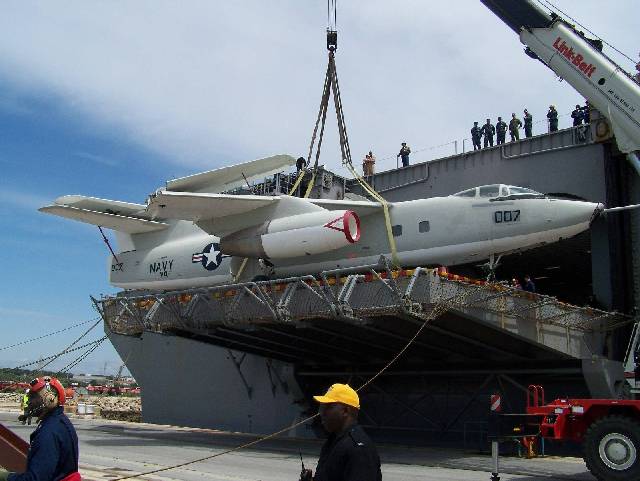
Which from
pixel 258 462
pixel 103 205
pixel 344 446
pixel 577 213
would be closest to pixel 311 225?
pixel 258 462

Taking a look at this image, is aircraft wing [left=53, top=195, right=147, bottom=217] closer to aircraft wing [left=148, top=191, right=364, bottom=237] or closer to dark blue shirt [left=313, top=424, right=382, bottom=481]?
aircraft wing [left=148, top=191, right=364, bottom=237]

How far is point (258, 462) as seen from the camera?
15438 mm

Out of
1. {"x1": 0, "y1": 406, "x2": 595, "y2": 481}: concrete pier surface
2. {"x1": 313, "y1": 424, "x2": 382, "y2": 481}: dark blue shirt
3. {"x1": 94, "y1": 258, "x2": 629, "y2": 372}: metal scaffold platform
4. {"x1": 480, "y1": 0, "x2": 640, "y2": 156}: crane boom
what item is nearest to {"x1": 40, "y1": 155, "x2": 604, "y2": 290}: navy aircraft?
{"x1": 94, "y1": 258, "x2": 629, "y2": 372}: metal scaffold platform

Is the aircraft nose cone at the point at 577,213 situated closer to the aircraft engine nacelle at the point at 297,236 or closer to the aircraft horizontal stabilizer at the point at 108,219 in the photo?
the aircraft engine nacelle at the point at 297,236

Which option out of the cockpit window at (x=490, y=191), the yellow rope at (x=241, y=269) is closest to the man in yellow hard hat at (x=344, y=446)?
the cockpit window at (x=490, y=191)

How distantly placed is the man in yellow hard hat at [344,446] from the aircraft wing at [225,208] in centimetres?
1617

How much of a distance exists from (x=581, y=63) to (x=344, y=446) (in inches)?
764

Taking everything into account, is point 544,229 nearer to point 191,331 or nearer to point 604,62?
point 604,62

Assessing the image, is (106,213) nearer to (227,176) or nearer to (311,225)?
(227,176)

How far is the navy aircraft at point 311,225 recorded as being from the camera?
1772cm

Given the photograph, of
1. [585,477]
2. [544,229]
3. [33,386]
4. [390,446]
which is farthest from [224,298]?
[33,386]

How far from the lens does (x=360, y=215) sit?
20547 millimetres

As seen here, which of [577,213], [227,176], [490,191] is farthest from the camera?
[227,176]

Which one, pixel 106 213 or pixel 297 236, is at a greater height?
pixel 106 213
